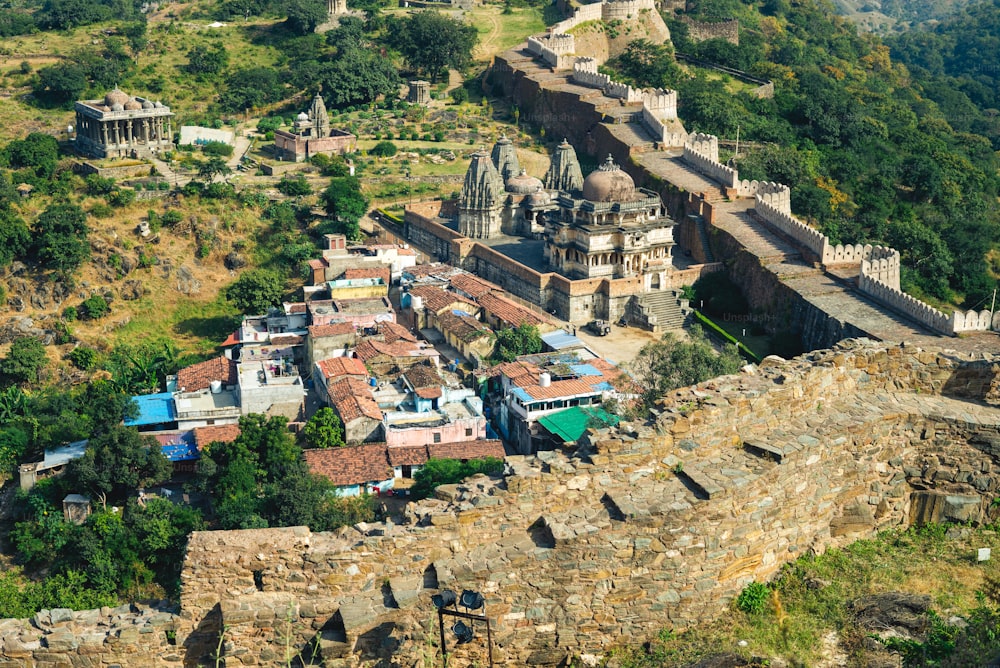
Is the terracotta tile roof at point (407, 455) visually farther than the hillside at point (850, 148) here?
No

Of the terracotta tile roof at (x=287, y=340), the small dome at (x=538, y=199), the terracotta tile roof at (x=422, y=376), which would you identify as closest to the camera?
the terracotta tile roof at (x=422, y=376)

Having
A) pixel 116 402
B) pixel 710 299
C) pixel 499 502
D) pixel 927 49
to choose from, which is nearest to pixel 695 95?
pixel 710 299

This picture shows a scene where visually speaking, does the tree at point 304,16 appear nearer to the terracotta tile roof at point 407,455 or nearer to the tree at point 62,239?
the tree at point 62,239

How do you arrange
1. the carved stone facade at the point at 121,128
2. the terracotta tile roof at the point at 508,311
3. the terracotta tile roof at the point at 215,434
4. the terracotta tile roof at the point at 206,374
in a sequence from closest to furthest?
the terracotta tile roof at the point at 215,434, the terracotta tile roof at the point at 206,374, the terracotta tile roof at the point at 508,311, the carved stone facade at the point at 121,128

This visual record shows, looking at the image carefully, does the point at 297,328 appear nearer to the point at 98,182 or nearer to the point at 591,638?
the point at 98,182

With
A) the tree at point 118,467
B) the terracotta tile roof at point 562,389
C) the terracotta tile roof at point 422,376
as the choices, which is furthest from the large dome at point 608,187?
the tree at point 118,467

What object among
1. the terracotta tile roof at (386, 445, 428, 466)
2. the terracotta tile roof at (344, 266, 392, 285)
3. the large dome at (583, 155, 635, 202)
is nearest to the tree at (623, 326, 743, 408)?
the terracotta tile roof at (386, 445, 428, 466)

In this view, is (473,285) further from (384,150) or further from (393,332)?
(384,150)

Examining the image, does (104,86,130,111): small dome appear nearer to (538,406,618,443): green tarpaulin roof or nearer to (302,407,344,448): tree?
(302,407,344,448): tree
